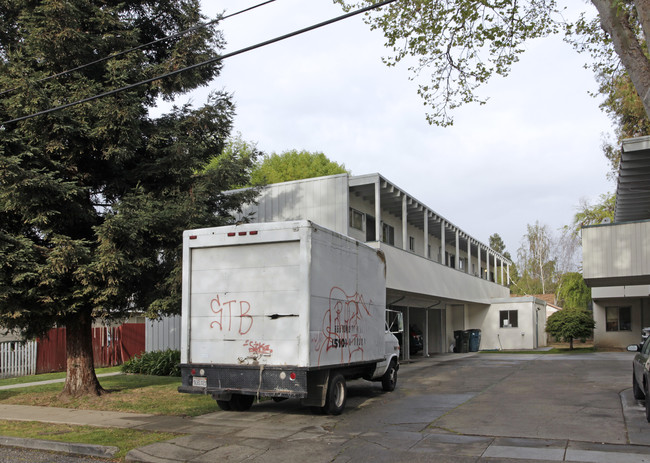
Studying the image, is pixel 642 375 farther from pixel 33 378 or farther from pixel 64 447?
pixel 33 378

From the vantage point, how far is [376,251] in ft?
41.8

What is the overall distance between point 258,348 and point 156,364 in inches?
373

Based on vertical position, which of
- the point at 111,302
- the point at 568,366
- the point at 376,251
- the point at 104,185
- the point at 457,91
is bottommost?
the point at 568,366

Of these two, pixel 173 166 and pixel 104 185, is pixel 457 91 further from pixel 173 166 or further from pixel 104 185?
pixel 104 185

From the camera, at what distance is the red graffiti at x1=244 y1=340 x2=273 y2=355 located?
965 cm

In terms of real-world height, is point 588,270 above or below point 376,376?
above

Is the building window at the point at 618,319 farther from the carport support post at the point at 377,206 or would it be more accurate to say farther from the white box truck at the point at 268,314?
the white box truck at the point at 268,314

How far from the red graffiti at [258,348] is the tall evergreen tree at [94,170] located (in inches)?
118

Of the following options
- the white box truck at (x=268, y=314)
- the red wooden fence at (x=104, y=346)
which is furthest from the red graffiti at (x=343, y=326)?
→ the red wooden fence at (x=104, y=346)

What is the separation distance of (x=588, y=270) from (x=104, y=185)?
13.5 meters

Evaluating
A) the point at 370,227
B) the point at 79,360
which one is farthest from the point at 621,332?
the point at 79,360

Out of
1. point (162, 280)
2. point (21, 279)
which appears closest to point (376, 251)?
point (162, 280)

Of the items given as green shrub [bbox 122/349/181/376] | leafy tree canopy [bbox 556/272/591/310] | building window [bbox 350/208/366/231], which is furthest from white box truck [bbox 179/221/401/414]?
leafy tree canopy [bbox 556/272/591/310]

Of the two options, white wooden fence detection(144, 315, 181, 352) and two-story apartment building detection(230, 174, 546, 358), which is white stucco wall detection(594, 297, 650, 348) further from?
white wooden fence detection(144, 315, 181, 352)
